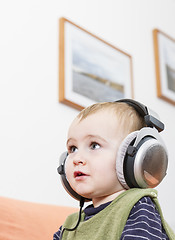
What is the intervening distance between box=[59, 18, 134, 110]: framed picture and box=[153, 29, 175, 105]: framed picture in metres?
0.31

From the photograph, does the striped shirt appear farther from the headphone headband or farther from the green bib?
the headphone headband

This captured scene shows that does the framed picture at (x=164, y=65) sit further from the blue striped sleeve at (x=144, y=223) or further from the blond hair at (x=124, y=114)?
the blue striped sleeve at (x=144, y=223)

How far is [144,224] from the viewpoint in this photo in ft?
3.08

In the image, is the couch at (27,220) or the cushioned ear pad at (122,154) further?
the couch at (27,220)

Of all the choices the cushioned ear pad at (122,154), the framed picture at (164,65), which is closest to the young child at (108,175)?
the cushioned ear pad at (122,154)

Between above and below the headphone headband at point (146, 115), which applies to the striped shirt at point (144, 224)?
below

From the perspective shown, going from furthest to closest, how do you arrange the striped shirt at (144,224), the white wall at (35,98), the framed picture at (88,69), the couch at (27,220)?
the framed picture at (88,69), the white wall at (35,98), the couch at (27,220), the striped shirt at (144,224)

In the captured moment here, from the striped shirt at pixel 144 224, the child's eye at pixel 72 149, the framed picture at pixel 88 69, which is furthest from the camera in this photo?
the framed picture at pixel 88 69

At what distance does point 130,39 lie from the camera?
2959 millimetres

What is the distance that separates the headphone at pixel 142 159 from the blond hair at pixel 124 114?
0.13ft

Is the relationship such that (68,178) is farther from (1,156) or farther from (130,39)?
(130,39)

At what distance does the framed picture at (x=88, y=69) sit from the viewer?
7.75ft

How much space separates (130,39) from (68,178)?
1973mm

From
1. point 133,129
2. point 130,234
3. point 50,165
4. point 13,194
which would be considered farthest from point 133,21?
point 130,234
